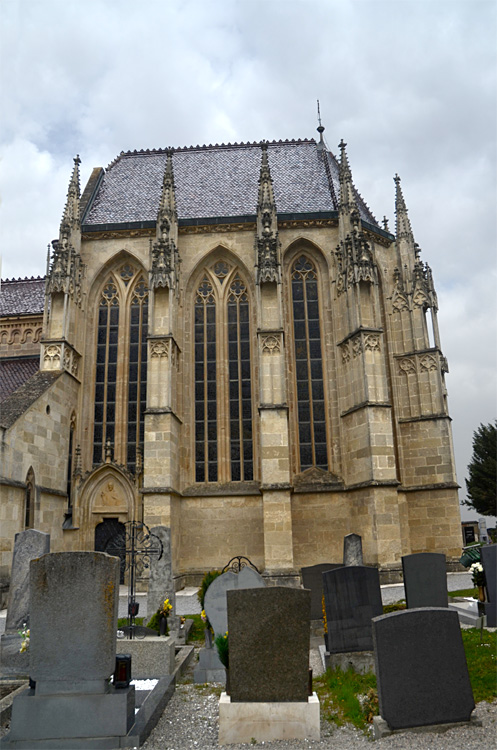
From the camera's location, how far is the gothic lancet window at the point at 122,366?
19.3m

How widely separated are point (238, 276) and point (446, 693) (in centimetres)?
1695

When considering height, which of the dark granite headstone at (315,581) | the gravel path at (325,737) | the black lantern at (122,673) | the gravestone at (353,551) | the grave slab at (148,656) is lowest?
the gravel path at (325,737)

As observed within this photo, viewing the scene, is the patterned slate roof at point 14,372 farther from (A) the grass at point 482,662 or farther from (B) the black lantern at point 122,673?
(A) the grass at point 482,662

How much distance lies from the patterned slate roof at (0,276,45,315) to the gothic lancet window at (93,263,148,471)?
5.18 metres

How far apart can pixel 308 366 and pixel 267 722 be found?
586 inches

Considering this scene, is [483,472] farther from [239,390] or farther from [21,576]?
[21,576]

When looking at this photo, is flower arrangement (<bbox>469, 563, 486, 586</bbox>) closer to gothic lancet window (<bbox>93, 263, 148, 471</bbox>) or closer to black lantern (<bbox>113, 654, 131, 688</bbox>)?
black lantern (<bbox>113, 654, 131, 688</bbox>)

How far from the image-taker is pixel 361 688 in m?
6.70

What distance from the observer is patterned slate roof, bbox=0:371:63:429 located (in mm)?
15375

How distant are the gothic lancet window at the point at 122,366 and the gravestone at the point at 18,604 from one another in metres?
9.87

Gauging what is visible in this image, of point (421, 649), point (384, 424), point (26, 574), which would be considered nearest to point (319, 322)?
point (384, 424)

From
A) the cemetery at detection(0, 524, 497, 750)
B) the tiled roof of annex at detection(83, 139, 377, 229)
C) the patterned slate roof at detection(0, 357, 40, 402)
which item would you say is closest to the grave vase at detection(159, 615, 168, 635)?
the cemetery at detection(0, 524, 497, 750)

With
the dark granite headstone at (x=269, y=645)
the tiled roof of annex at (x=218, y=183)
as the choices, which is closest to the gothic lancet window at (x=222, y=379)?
the tiled roof of annex at (x=218, y=183)

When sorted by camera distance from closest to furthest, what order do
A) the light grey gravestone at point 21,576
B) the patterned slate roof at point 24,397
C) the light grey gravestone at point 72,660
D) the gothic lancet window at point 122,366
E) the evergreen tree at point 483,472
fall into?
the light grey gravestone at point 72,660
the light grey gravestone at point 21,576
the patterned slate roof at point 24,397
the gothic lancet window at point 122,366
the evergreen tree at point 483,472
